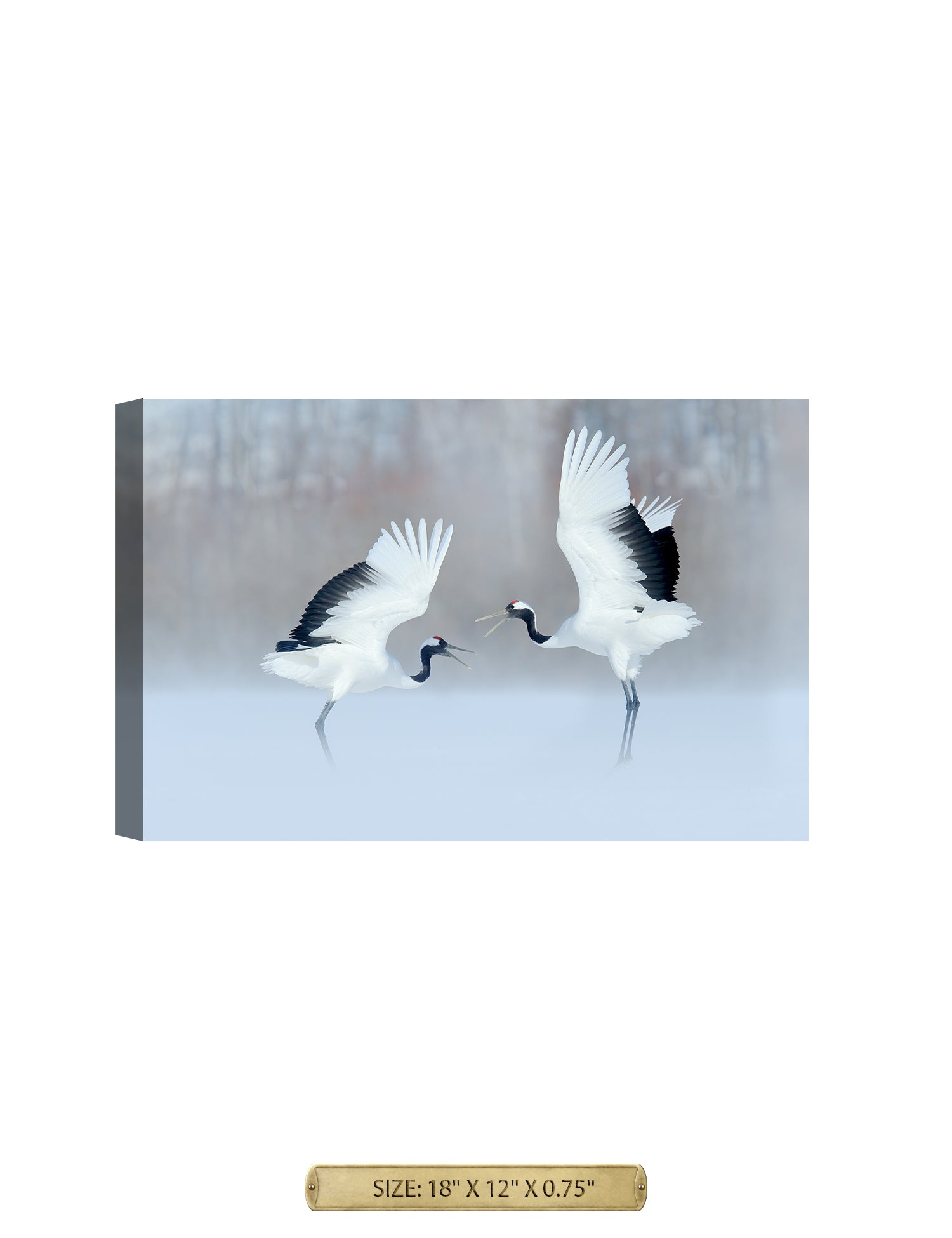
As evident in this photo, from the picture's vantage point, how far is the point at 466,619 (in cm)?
623

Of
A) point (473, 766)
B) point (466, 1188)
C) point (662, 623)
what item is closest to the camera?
point (466, 1188)

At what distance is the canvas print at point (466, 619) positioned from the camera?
614cm

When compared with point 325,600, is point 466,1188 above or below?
below

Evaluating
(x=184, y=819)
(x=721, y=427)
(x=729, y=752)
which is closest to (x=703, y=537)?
(x=721, y=427)

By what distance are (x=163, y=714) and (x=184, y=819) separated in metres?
0.49

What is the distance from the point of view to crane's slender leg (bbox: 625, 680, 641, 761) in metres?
6.18

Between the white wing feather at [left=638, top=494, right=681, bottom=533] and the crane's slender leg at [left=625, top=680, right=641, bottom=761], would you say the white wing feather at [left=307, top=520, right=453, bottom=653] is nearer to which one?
the white wing feather at [left=638, top=494, right=681, bottom=533]

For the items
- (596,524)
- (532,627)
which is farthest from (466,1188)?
(596,524)

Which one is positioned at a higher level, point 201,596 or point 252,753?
point 201,596

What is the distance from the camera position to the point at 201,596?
6.15 m

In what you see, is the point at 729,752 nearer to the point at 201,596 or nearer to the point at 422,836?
the point at 422,836

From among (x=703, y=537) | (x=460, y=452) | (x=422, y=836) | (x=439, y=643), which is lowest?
(x=422, y=836)

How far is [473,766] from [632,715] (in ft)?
2.54

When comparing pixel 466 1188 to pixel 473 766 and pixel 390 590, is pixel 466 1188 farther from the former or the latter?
pixel 390 590
